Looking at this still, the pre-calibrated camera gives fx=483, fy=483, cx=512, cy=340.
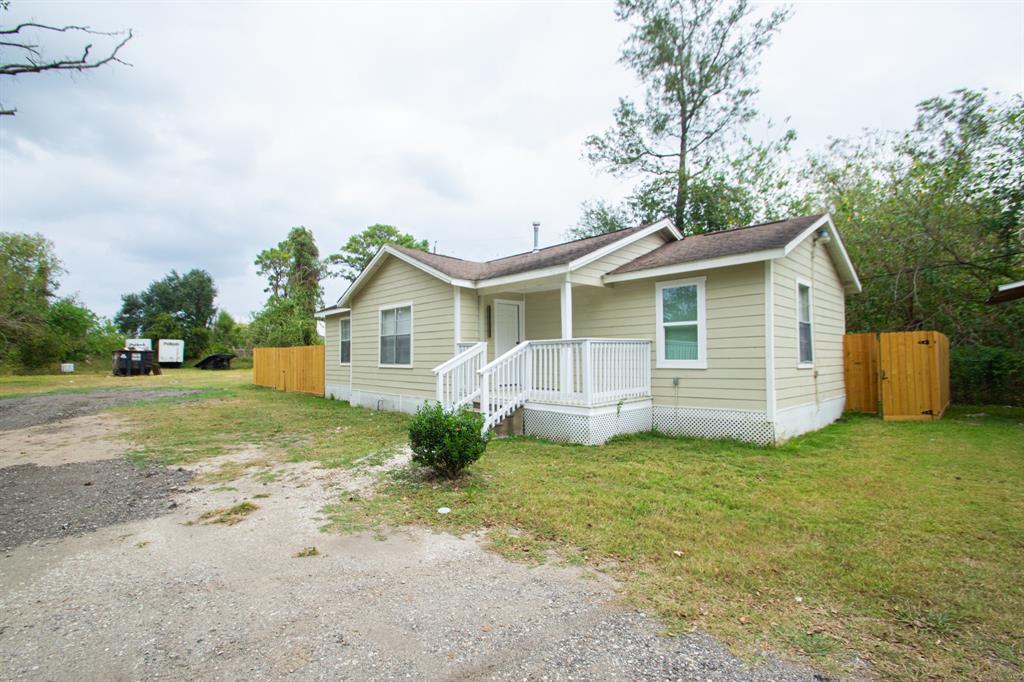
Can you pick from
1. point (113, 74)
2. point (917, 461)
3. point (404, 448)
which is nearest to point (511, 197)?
point (113, 74)

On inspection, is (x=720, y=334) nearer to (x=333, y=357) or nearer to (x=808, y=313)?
(x=808, y=313)

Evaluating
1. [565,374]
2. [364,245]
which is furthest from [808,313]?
[364,245]

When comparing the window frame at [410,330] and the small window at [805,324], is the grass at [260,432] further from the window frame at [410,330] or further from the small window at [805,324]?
the small window at [805,324]

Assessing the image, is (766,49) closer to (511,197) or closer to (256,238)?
(511,197)

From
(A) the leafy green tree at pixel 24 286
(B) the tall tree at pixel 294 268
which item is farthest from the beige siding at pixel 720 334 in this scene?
(B) the tall tree at pixel 294 268

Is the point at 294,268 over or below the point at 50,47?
over

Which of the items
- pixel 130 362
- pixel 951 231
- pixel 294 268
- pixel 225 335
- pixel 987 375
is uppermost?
pixel 294 268

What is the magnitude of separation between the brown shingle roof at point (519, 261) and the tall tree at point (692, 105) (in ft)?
35.2

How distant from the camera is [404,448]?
7844mm

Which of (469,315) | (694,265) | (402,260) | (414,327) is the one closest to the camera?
(694,265)

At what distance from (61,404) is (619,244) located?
1640cm

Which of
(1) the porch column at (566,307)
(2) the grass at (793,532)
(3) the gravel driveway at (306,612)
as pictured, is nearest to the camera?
(3) the gravel driveway at (306,612)

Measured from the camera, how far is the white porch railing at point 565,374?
8.07m

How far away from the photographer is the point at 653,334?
907 centimetres
